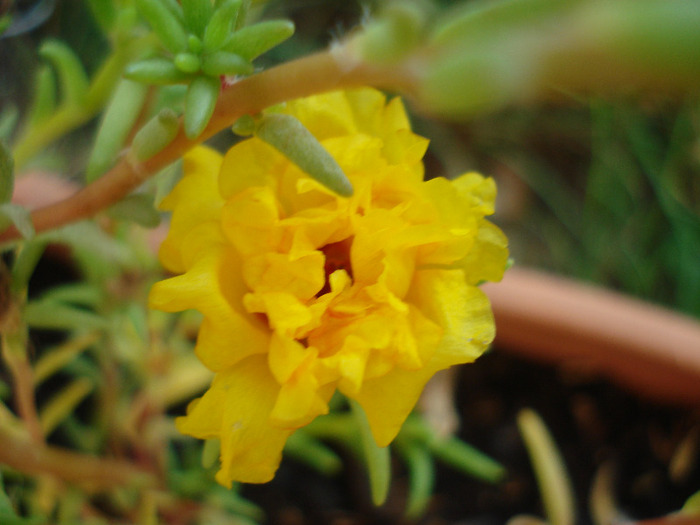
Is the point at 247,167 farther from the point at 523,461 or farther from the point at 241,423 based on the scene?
the point at 523,461

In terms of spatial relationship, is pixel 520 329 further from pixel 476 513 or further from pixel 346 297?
pixel 346 297

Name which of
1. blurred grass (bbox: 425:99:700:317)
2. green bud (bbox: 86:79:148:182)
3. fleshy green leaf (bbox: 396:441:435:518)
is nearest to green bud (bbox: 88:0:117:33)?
green bud (bbox: 86:79:148:182)

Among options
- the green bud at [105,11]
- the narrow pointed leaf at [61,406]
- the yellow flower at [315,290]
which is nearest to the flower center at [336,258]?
the yellow flower at [315,290]

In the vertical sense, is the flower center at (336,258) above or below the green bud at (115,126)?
below

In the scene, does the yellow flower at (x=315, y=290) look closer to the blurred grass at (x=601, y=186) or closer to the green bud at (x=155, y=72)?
the green bud at (x=155, y=72)

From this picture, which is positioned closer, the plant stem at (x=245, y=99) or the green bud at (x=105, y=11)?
the plant stem at (x=245, y=99)

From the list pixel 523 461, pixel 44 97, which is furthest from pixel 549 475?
pixel 44 97

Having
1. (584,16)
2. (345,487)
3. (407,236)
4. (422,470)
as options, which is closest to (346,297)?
(407,236)
